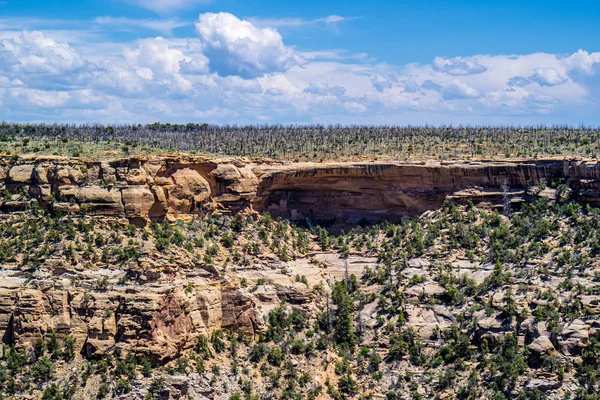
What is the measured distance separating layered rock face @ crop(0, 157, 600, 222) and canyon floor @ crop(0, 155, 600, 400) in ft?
0.43

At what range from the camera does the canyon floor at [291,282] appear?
215 ft

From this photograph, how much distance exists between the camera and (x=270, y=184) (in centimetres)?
8294

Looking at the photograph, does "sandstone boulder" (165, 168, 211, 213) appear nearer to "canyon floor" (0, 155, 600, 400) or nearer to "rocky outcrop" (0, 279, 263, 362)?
"canyon floor" (0, 155, 600, 400)

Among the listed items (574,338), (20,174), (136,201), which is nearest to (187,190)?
(136,201)

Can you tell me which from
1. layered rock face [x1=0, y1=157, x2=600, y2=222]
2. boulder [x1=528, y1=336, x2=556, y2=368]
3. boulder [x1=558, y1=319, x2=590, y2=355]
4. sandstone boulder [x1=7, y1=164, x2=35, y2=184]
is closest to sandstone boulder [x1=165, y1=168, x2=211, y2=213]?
layered rock face [x1=0, y1=157, x2=600, y2=222]

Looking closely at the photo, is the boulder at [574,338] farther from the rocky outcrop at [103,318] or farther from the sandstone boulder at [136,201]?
the sandstone boulder at [136,201]

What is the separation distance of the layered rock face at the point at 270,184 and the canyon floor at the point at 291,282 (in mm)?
130

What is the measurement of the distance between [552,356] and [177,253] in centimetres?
2750

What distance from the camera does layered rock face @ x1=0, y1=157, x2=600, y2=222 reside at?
71.7m

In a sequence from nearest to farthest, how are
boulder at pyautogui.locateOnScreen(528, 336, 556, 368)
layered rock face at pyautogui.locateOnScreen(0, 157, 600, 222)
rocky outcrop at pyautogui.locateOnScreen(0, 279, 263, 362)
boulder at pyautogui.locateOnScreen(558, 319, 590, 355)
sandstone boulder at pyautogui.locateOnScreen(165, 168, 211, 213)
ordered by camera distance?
rocky outcrop at pyautogui.locateOnScreen(0, 279, 263, 362)
boulder at pyautogui.locateOnScreen(558, 319, 590, 355)
boulder at pyautogui.locateOnScreen(528, 336, 556, 368)
layered rock face at pyautogui.locateOnScreen(0, 157, 600, 222)
sandstone boulder at pyautogui.locateOnScreen(165, 168, 211, 213)

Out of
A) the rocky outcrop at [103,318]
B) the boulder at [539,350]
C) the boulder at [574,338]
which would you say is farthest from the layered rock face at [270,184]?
the boulder at [539,350]

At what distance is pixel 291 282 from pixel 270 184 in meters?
11.7

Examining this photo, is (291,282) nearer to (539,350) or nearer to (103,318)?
(103,318)

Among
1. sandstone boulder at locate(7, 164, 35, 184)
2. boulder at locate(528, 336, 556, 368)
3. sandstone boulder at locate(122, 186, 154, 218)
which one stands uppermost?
sandstone boulder at locate(7, 164, 35, 184)
